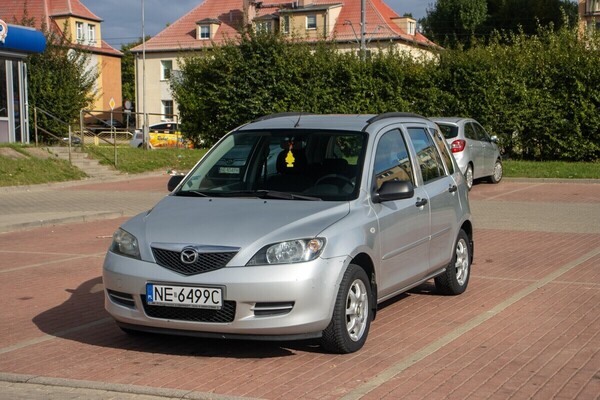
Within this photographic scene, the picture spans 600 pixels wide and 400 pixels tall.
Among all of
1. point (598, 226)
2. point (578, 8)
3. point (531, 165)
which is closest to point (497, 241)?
point (598, 226)

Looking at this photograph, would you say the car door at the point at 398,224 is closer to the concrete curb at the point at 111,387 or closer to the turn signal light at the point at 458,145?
the concrete curb at the point at 111,387

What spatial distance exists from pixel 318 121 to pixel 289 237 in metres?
1.87

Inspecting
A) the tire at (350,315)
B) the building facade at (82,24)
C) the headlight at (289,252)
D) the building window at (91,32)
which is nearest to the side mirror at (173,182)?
the headlight at (289,252)

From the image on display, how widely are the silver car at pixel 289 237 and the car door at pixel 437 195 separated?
2 centimetres

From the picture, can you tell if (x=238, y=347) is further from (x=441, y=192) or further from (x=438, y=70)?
(x=438, y=70)

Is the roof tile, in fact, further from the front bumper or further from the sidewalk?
the front bumper

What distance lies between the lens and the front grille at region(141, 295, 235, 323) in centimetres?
611

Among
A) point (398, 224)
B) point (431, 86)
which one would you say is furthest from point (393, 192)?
point (431, 86)

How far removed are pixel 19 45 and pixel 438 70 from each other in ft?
48.2

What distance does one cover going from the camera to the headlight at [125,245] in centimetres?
650

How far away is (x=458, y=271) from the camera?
881cm

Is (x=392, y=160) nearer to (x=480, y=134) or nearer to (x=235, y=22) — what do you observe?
(x=480, y=134)

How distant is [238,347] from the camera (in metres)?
6.79

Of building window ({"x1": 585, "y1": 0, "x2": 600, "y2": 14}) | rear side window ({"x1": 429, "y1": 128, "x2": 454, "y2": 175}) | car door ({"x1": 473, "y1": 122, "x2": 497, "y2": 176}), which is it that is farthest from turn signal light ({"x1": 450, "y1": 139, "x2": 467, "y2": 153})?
building window ({"x1": 585, "y1": 0, "x2": 600, "y2": 14})
